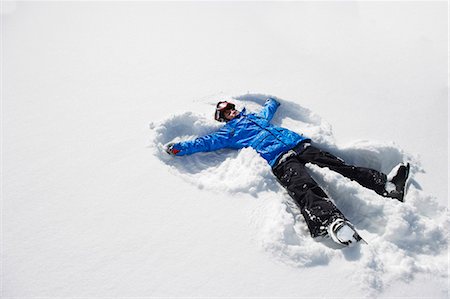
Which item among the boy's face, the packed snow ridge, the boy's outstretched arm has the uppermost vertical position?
the boy's face

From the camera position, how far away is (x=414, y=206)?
3.26 m

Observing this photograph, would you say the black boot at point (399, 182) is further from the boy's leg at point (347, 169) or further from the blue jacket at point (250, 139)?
the blue jacket at point (250, 139)

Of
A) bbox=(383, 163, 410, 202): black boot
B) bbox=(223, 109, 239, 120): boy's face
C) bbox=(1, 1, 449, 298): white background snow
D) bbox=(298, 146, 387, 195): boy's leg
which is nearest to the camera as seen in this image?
bbox=(1, 1, 449, 298): white background snow

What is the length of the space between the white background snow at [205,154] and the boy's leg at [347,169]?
172 millimetres

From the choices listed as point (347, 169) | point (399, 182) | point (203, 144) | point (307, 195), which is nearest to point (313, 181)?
point (307, 195)

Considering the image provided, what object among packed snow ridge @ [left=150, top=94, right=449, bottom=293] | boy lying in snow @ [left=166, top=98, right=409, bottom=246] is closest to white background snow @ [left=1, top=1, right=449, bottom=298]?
packed snow ridge @ [left=150, top=94, right=449, bottom=293]

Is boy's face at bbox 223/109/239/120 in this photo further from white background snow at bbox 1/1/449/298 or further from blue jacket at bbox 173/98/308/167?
white background snow at bbox 1/1/449/298

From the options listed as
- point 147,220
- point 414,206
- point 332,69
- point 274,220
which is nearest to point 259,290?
point 274,220

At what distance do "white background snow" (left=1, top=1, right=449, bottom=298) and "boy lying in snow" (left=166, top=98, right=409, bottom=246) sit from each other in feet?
0.44

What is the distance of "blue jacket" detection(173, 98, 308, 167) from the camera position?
3.92 m

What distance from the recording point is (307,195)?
3.22 m

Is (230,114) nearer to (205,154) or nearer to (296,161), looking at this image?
(205,154)

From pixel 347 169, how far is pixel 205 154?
1592 millimetres

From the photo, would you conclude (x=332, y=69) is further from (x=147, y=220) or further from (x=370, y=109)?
(x=147, y=220)
